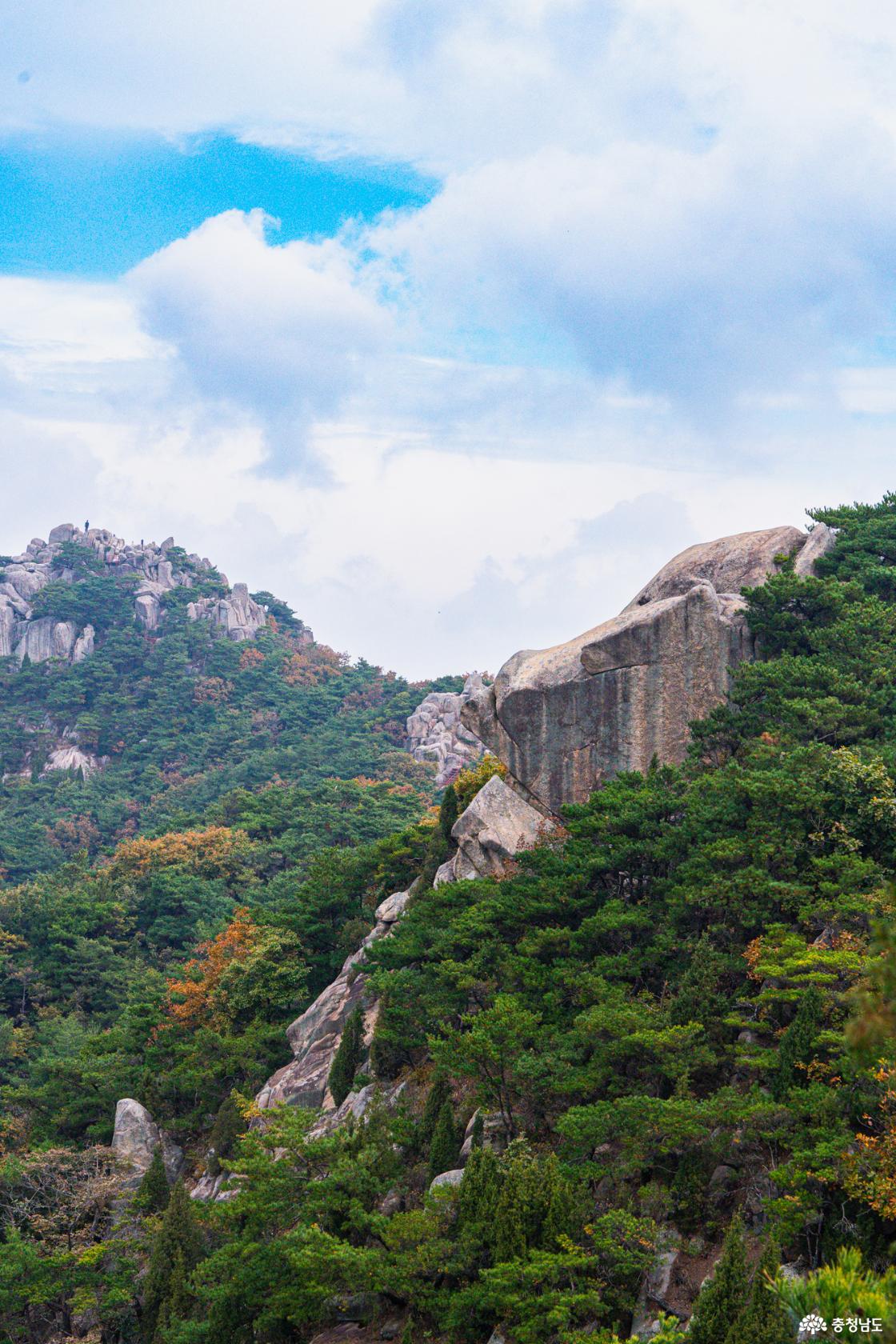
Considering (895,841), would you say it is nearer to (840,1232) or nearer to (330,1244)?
(840,1232)

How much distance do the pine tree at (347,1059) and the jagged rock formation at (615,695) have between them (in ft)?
20.5

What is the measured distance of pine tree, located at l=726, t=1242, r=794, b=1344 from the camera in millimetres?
9969

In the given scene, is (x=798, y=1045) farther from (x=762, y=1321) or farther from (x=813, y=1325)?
(x=813, y=1325)

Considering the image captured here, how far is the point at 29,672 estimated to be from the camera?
69938 millimetres

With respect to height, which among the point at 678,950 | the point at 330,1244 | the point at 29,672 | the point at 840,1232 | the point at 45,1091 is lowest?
the point at 45,1091

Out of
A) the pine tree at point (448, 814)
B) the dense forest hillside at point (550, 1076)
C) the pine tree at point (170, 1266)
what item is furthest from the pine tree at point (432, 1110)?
the pine tree at point (448, 814)

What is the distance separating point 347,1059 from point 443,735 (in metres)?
40.4

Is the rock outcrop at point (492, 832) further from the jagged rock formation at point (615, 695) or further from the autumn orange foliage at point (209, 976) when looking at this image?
the autumn orange foliage at point (209, 976)

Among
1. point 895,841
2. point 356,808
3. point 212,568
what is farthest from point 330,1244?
point 212,568

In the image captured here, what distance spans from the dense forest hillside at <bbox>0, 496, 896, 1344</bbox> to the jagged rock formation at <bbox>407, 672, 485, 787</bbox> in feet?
85.6

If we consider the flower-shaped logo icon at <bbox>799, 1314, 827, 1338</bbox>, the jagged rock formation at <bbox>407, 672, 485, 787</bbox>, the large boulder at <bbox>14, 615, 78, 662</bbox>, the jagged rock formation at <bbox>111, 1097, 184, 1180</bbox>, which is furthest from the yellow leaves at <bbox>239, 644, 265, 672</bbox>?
the flower-shaped logo icon at <bbox>799, 1314, 827, 1338</bbox>

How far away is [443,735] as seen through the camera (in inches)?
2445

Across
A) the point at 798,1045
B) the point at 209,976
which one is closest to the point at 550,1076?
the point at 798,1045

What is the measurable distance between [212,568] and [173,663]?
50.8ft
